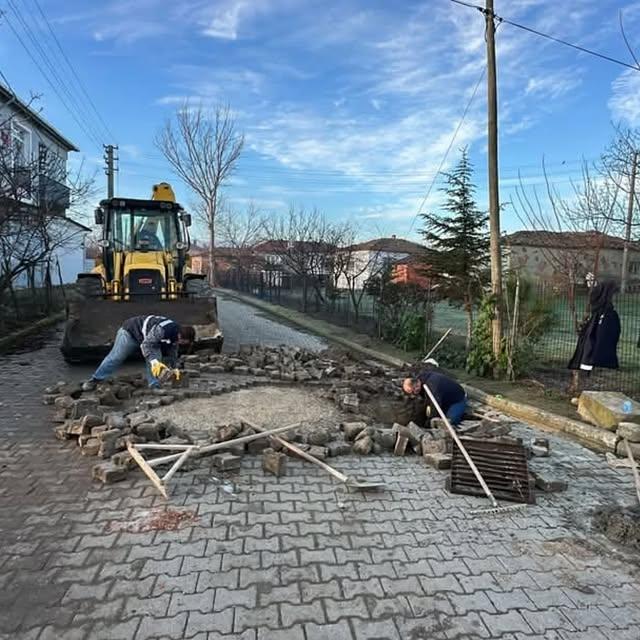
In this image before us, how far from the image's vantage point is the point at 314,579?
299 cm

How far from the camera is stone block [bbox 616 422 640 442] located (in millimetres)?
5379

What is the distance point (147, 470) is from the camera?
13.6ft

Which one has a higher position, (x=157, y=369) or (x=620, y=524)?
(x=157, y=369)

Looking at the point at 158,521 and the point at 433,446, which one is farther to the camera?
the point at 433,446

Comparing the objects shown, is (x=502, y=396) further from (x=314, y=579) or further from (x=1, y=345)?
(x=1, y=345)

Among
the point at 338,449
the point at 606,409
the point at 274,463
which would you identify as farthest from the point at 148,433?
the point at 606,409

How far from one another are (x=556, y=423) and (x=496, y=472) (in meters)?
2.38

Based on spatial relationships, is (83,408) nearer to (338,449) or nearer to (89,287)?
(338,449)

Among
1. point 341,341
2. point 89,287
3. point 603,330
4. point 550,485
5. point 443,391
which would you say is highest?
point 89,287

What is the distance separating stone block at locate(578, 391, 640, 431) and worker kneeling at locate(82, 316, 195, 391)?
205 inches

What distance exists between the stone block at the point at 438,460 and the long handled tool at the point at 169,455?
153 cm

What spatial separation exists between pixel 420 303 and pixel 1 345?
9318mm

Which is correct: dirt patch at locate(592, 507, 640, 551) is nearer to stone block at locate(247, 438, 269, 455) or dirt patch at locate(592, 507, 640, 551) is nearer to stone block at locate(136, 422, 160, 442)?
stone block at locate(247, 438, 269, 455)

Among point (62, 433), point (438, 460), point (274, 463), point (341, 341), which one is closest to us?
point (274, 463)
